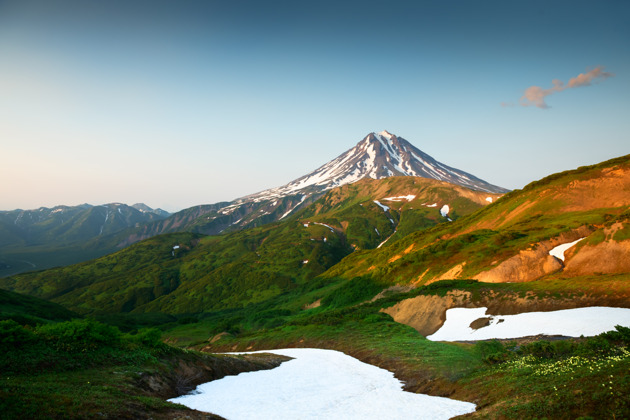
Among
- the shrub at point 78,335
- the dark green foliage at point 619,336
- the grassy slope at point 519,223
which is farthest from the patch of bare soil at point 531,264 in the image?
the shrub at point 78,335

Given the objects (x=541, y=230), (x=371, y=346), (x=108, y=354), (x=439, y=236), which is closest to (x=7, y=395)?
(x=108, y=354)

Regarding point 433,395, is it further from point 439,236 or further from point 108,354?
point 439,236

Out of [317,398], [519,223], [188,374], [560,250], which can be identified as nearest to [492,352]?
[317,398]

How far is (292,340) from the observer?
5050 centimetres

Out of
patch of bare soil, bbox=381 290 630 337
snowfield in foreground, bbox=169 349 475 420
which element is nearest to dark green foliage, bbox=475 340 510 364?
snowfield in foreground, bbox=169 349 475 420

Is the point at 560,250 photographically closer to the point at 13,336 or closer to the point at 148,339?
the point at 148,339

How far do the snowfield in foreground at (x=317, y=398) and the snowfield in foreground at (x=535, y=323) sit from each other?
1868cm

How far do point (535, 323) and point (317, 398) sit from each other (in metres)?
29.9

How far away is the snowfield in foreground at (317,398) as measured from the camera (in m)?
19.3

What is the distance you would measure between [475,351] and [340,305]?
5657cm

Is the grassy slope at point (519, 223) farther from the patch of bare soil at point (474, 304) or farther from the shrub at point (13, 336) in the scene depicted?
the shrub at point (13, 336)

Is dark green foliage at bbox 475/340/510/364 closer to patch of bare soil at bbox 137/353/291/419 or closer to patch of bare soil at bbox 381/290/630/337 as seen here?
patch of bare soil at bbox 381/290/630/337

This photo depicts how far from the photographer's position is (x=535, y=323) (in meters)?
37.4

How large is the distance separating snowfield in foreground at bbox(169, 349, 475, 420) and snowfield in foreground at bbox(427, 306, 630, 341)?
18.7 meters
